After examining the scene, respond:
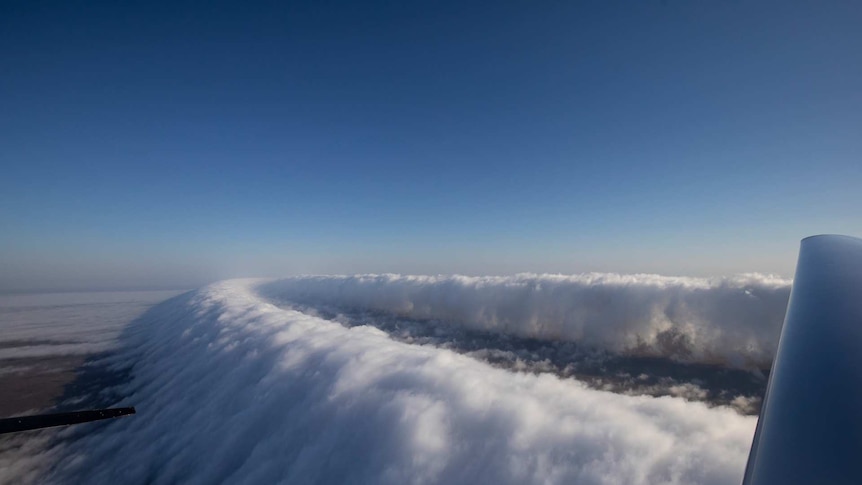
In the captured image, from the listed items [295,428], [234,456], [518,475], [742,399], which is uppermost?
[518,475]

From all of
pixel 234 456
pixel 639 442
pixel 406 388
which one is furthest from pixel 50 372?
pixel 639 442

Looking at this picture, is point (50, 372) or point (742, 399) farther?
point (50, 372)

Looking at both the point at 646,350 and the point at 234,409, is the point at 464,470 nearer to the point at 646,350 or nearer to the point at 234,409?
the point at 234,409

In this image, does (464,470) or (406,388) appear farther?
(406,388)

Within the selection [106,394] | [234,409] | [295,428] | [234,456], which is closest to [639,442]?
[295,428]

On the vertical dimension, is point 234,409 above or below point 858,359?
below

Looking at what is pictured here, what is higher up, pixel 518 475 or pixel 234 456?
pixel 518 475

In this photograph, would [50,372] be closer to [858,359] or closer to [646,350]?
[858,359]

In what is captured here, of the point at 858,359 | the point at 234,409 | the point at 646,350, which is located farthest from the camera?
the point at 646,350

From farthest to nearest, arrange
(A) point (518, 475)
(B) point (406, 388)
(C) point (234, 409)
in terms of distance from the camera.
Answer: (C) point (234, 409)
(B) point (406, 388)
(A) point (518, 475)
